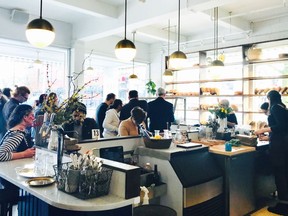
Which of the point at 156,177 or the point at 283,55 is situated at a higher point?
the point at 283,55

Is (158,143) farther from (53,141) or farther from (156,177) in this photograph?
(53,141)

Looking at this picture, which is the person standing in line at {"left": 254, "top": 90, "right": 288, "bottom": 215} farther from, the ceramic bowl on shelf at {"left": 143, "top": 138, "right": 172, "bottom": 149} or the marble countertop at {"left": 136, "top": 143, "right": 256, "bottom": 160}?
the ceramic bowl on shelf at {"left": 143, "top": 138, "right": 172, "bottom": 149}

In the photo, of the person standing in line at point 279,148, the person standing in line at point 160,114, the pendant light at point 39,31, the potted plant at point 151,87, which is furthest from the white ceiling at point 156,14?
the pendant light at point 39,31

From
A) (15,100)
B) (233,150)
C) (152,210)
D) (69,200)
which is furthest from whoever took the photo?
(15,100)

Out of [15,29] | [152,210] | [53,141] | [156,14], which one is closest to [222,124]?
[152,210]

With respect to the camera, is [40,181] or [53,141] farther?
[53,141]

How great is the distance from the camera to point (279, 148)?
372 centimetres

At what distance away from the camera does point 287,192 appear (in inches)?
151

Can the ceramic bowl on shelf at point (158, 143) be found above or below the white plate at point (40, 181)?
above

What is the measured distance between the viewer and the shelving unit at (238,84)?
614 centimetres

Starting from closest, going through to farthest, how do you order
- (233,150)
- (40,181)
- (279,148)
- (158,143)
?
(40,181) → (158,143) → (233,150) → (279,148)

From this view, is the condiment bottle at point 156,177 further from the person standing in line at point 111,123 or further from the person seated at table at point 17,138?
the person standing in line at point 111,123

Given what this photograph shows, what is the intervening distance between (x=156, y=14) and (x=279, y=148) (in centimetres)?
291

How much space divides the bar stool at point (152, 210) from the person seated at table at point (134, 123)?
99 centimetres
